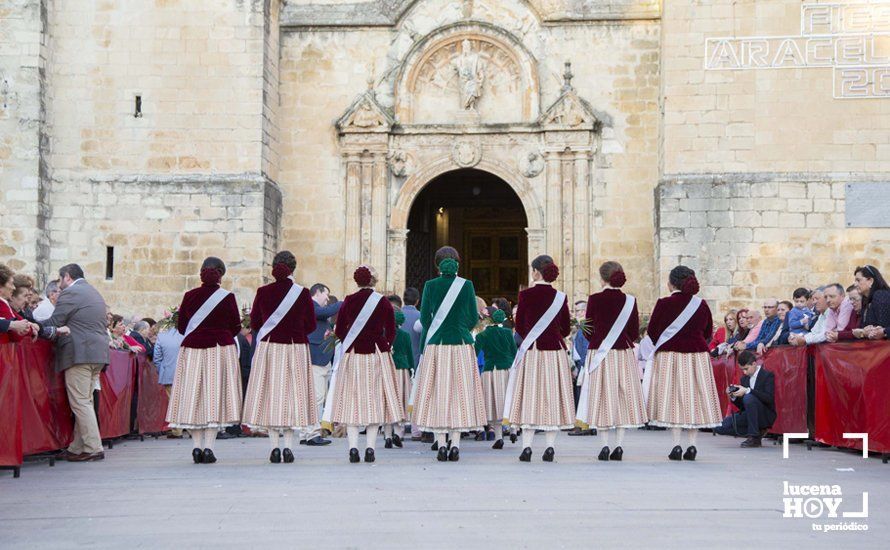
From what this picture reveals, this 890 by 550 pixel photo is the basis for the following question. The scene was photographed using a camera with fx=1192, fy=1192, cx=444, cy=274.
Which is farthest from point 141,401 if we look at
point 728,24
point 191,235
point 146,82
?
point 728,24

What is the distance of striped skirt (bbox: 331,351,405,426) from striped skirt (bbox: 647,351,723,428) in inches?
89.9

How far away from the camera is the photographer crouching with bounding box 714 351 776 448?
12.3 meters

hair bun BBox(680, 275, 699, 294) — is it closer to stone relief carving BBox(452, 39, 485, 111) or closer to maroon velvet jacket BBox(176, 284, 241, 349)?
maroon velvet jacket BBox(176, 284, 241, 349)

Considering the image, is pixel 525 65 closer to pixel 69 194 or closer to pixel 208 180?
pixel 208 180

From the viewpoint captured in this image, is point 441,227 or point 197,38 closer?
point 197,38

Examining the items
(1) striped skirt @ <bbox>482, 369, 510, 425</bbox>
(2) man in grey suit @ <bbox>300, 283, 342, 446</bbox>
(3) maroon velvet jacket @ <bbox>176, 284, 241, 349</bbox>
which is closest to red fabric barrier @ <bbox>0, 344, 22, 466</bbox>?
(3) maroon velvet jacket @ <bbox>176, 284, 241, 349</bbox>

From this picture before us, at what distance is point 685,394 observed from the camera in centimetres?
1021

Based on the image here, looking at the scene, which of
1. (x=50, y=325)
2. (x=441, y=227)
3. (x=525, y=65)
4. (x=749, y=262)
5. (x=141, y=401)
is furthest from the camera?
(x=441, y=227)

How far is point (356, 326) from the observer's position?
10.2 metres

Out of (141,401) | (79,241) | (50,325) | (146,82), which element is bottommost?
(141,401)

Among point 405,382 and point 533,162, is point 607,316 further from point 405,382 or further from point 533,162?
point 533,162

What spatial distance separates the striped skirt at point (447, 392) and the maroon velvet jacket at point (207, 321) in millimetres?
1724

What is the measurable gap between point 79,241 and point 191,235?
184cm

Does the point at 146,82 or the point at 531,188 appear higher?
the point at 146,82
